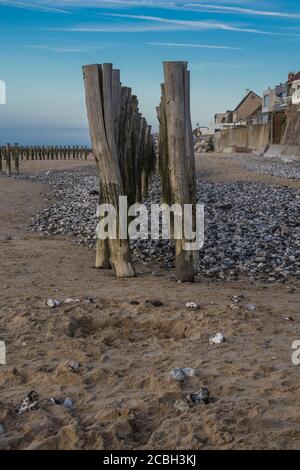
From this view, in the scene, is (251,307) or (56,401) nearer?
(56,401)

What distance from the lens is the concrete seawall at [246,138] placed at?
40750 mm

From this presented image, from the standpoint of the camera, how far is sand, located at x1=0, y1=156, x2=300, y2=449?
2969 mm

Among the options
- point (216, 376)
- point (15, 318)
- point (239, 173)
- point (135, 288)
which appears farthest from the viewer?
point (239, 173)

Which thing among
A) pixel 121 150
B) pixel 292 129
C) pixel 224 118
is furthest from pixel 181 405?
pixel 224 118

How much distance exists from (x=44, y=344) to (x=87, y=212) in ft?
26.2

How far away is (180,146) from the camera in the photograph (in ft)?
20.2

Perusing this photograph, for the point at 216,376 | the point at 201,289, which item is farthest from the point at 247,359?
the point at 201,289

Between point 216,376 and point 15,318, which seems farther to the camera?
point 15,318

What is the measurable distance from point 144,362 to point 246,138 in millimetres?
45814

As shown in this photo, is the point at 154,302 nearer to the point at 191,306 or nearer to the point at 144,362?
the point at 191,306

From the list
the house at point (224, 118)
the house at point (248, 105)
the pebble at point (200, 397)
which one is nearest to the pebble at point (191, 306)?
the pebble at point (200, 397)

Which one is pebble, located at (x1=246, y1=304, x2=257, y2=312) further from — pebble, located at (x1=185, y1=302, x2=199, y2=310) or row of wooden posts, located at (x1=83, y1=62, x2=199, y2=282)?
row of wooden posts, located at (x1=83, y1=62, x2=199, y2=282)

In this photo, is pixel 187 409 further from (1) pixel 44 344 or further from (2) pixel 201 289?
(2) pixel 201 289
